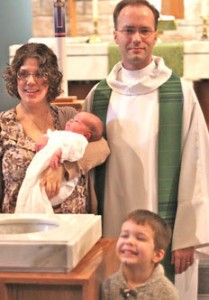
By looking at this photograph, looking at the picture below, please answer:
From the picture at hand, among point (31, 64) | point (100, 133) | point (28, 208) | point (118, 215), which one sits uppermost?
point (31, 64)

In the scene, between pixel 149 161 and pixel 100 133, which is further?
pixel 149 161

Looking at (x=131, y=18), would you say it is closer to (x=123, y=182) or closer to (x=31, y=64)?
(x=31, y=64)

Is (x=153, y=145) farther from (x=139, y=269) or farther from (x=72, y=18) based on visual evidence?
(x=72, y=18)

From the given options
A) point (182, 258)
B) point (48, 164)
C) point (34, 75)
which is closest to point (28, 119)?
point (34, 75)

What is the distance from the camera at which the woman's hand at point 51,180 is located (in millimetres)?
2250

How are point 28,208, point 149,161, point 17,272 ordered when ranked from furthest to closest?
point 149,161 → point 28,208 → point 17,272

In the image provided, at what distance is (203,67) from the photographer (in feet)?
14.1

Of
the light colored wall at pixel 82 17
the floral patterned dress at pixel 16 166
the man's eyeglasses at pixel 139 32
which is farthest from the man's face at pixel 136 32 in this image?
the light colored wall at pixel 82 17

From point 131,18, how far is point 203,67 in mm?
1833

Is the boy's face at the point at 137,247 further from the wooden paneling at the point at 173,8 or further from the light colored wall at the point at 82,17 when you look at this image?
the light colored wall at the point at 82,17

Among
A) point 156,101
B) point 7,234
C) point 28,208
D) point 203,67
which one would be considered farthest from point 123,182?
point 203,67

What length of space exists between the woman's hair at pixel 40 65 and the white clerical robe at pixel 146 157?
32 centimetres

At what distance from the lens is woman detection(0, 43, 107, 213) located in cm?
239

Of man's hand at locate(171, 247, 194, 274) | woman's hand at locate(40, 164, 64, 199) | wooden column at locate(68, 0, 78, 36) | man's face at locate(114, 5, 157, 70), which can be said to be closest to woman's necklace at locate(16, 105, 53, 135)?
woman's hand at locate(40, 164, 64, 199)
